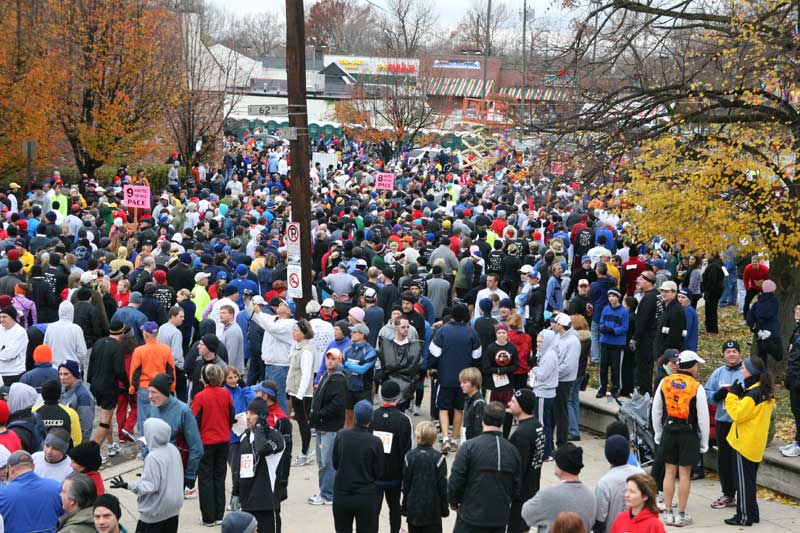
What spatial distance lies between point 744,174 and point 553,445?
4.64 m

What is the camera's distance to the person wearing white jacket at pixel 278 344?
13.2m

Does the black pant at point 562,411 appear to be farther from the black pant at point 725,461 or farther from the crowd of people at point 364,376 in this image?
the black pant at point 725,461

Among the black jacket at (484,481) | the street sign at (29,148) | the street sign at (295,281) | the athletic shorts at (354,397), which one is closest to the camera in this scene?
the black jacket at (484,481)

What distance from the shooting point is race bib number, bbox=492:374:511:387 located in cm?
1263

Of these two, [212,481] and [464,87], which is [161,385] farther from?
[464,87]

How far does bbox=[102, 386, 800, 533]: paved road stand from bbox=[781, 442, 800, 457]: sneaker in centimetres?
63


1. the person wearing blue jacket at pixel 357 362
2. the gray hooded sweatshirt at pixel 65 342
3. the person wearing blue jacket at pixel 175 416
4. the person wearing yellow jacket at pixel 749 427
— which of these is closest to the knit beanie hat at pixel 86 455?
the person wearing blue jacket at pixel 175 416

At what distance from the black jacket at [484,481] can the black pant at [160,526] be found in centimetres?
240

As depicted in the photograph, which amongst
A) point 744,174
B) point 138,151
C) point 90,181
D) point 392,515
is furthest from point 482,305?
point 138,151

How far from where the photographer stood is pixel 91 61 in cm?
3438

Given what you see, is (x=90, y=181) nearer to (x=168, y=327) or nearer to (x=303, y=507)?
(x=168, y=327)

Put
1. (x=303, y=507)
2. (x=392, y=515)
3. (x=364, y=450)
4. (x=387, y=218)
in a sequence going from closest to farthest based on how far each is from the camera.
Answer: (x=364, y=450) → (x=392, y=515) → (x=303, y=507) → (x=387, y=218)

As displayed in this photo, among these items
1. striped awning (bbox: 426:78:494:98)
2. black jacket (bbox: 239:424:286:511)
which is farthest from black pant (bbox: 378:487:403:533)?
striped awning (bbox: 426:78:494:98)

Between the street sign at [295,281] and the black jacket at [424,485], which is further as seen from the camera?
the street sign at [295,281]
